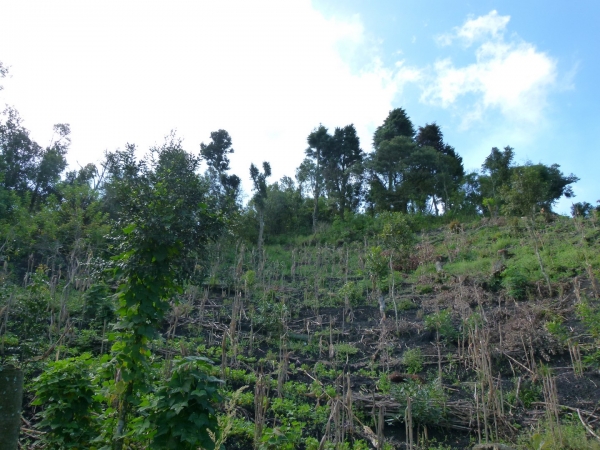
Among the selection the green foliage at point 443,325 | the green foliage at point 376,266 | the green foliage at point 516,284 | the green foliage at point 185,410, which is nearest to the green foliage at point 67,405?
the green foliage at point 185,410

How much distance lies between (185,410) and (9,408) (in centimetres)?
150

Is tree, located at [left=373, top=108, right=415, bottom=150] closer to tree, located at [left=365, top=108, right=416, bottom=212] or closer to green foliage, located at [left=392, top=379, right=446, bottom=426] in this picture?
tree, located at [left=365, top=108, right=416, bottom=212]

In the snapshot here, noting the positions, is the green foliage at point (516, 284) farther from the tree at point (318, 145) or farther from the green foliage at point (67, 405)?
the tree at point (318, 145)

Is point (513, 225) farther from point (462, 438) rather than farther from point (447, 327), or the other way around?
point (462, 438)

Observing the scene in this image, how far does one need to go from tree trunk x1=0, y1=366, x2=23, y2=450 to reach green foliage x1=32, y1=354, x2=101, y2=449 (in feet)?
5.65

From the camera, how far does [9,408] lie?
2588 millimetres

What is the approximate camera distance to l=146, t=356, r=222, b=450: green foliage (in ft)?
12.1

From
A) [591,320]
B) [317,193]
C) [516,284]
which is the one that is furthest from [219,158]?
[591,320]

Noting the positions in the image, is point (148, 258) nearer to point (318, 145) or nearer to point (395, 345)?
point (395, 345)

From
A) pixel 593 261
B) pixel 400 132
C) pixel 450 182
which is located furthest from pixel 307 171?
pixel 593 261

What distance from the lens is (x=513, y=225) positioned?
61.7ft

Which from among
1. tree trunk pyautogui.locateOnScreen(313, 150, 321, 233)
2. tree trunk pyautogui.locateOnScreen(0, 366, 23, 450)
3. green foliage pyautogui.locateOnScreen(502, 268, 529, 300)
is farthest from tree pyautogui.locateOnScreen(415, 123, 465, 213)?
tree trunk pyautogui.locateOnScreen(0, 366, 23, 450)

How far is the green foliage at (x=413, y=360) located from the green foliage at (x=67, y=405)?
6.00 metres

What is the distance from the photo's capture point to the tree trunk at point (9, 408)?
255 centimetres
